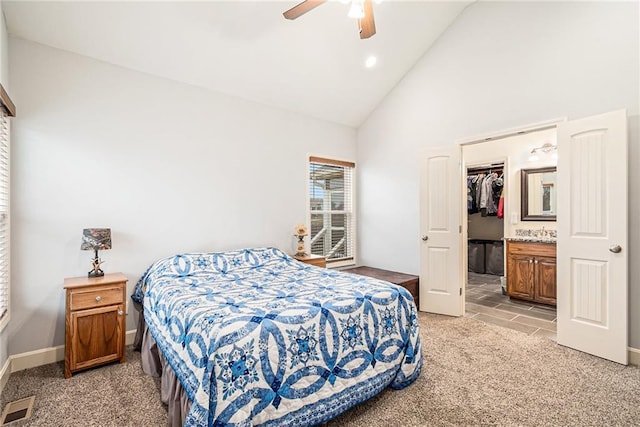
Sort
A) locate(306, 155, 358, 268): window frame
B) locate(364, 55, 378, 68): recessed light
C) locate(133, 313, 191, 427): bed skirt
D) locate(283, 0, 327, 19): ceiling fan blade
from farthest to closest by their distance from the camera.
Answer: locate(306, 155, 358, 268): window frame < locate(364, 55, 378, 68): recessed light < locate(283, 0, 327, 19): ceiling fan blade < locate(133, 313, 191, 427): bed skirt

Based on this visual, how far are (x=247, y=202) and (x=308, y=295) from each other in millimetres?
1958

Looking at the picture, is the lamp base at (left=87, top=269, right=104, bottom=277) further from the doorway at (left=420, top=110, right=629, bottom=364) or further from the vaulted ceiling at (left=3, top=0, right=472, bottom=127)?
the doorway at (left=420, top=110, right=629, bottom=364)

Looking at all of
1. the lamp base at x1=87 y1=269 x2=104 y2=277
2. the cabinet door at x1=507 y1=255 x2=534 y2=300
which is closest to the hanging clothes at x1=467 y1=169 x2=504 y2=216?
the cabinet door at x1=507 y1=255 x2=534 y2=300

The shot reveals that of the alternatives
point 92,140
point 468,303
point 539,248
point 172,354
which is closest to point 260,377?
point 172,354

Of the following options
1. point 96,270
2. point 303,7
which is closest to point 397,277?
point 303,7

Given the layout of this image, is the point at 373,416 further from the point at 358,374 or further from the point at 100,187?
the point at 100,187

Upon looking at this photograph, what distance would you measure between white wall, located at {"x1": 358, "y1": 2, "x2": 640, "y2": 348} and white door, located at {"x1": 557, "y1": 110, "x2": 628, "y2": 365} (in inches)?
7.0

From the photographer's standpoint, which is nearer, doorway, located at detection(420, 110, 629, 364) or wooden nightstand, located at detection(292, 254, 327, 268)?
doorway, located at detection(420, 110, 629, 364)

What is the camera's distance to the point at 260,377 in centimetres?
156

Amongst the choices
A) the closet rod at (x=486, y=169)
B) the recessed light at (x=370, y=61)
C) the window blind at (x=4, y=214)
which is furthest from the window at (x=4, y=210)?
the closet rod at (x=486, y=169)

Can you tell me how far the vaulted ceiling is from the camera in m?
2.56

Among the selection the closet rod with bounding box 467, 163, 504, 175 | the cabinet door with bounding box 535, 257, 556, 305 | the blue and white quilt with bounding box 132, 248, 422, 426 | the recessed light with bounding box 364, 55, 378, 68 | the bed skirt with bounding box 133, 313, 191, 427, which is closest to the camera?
the blue and white quilt with bounding box 132, 248, 422, 426

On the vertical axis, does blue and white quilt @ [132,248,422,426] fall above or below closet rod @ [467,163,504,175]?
below

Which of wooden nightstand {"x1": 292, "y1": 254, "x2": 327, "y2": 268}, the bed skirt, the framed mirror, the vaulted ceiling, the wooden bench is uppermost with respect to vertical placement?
the vaulted ceiling
